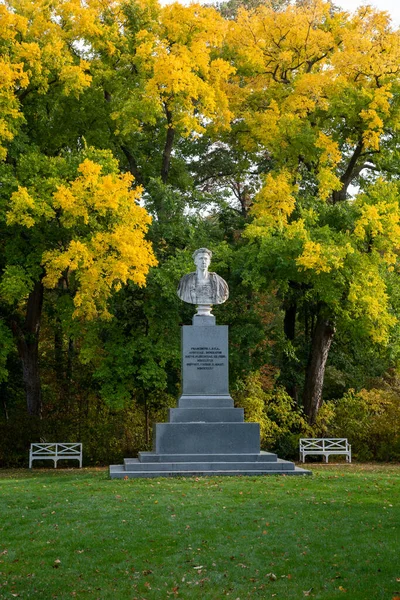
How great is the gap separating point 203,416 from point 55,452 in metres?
6.20

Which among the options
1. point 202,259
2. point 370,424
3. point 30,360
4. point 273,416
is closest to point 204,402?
point 202,259

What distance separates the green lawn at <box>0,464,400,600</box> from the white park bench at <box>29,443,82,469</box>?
733 cm

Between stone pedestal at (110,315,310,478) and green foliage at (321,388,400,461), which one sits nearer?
stone pedestal at (110,315,310,478)

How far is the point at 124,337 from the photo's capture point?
71.0ft

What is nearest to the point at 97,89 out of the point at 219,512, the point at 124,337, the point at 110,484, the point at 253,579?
the point at 124,337

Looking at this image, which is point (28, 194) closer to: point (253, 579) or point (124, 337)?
point (124, 337)

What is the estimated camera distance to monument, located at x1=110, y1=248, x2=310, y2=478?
15094mm

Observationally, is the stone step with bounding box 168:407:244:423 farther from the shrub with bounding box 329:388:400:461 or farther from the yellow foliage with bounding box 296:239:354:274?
the shrub with bounding box 329:388:400:461

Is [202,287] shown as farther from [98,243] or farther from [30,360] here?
[30,360]

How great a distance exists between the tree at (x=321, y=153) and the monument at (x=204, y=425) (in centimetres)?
357

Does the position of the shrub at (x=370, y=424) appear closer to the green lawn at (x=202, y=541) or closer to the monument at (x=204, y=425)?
the monument at (x=204, y=425)

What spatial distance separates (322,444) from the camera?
874 inches

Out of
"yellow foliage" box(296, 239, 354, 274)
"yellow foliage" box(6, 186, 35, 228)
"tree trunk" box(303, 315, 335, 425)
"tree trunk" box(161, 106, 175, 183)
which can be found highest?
"tree trunk" box(161, 106, 175, 183)

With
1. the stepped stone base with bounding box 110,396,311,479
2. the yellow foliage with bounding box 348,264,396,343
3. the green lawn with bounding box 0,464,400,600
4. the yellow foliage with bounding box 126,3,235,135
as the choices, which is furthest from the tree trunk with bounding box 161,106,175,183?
the green lawn with bounding box 0,464,400,600
